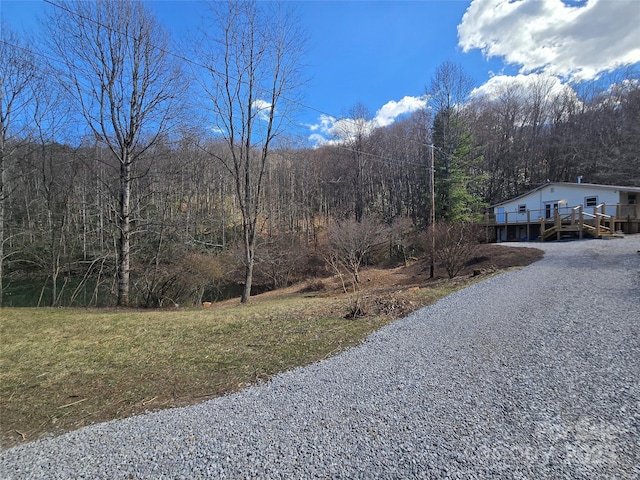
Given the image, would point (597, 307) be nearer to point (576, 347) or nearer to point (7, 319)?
point (576, 347)

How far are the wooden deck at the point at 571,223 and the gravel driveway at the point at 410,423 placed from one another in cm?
1760

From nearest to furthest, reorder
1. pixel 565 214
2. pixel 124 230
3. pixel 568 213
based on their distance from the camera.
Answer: pixel 124 230 < pixel 565 214 < pixel 568 213

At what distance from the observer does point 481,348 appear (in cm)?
442

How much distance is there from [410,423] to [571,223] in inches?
874

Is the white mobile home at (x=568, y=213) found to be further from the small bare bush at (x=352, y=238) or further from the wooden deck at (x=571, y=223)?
the small bare bush at (x=352, y=238)

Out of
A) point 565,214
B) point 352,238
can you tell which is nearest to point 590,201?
point 565,214

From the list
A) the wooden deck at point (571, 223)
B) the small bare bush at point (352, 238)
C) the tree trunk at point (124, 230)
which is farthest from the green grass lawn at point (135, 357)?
the wooden deck at point (571, 223)

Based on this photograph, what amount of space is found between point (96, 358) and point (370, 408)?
4263 mm

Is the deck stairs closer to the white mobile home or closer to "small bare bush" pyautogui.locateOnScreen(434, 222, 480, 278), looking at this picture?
the white mobile home

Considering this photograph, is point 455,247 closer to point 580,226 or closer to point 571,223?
point 580,226

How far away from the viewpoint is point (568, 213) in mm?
21781

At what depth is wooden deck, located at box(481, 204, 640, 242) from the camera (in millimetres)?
18328

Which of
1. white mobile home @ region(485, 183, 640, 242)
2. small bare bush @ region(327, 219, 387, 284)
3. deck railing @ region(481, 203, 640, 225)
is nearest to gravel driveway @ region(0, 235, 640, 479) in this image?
small bare bush @ region(327, 219, 387, 284)

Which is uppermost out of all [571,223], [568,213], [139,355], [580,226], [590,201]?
[590,201]
